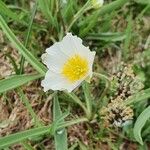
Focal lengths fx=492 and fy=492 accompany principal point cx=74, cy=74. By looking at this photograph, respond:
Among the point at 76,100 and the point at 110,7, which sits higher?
the point at 110,7

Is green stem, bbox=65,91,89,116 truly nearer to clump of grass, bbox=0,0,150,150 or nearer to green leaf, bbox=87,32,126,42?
clump of grass, bbox=0,0,150,150

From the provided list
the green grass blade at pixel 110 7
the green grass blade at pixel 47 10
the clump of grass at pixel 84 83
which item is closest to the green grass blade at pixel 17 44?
the clump of grass at pixel 84 83

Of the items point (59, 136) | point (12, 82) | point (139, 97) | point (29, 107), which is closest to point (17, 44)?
point (12, 82)

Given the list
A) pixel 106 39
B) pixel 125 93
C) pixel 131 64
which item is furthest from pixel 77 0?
pixel 125 93

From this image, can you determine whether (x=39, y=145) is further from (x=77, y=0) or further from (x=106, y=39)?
(x=77, y=0)

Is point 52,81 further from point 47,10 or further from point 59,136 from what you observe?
point 47,10

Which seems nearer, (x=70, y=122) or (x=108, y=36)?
(x=70, y=122)

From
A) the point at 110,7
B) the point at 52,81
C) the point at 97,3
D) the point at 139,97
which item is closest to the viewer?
the point at 52,81
